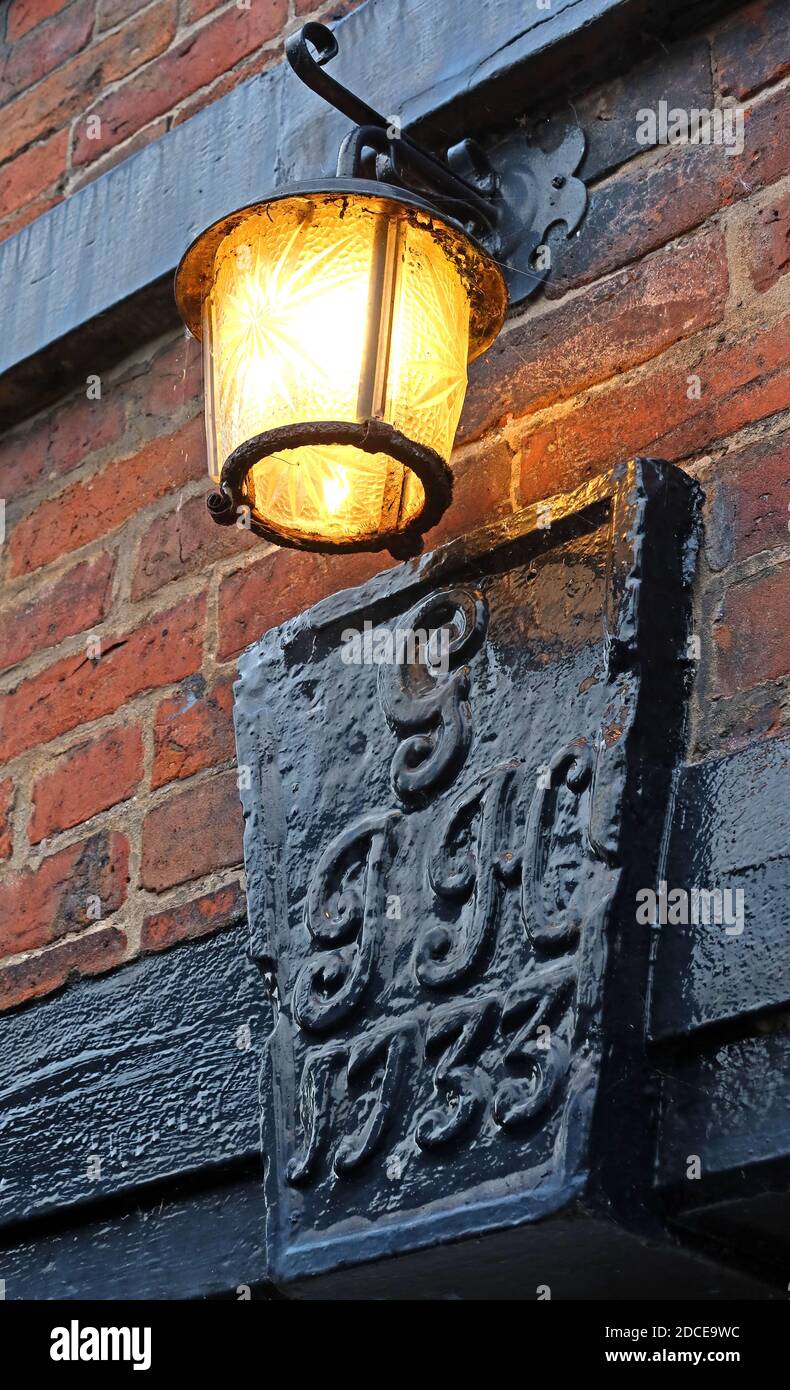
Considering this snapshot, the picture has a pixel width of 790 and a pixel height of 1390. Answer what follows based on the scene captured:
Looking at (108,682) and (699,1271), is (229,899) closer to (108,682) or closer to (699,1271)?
(108,682)

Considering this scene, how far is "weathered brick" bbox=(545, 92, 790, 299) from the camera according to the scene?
183cm

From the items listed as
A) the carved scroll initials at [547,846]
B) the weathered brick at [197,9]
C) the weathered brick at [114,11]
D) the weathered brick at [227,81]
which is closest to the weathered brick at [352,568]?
the carved scroll initials at [547,846]

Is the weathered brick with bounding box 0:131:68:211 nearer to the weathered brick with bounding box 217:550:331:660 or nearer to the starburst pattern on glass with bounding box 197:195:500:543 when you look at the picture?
the weathered brick with bounding box 217:550:331:660

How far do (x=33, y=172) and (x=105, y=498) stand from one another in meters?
0.66

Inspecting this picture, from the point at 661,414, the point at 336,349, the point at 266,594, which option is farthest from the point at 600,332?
the point at 266,594

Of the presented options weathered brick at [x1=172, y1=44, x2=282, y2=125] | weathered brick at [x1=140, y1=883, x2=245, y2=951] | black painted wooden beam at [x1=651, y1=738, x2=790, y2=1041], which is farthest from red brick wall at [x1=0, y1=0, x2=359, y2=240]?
black painted wooden beam at [x1=651, y1=738, x2=790, y2=1041]

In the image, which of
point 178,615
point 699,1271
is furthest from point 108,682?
point 699,1271

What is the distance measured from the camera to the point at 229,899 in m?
1.94

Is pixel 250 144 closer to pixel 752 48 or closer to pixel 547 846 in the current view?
pixel 752 48

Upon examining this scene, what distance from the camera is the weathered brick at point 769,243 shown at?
1.76 meters

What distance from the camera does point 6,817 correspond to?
7.49 feet

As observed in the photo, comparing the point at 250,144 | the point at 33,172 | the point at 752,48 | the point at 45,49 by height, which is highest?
the point at 45,49

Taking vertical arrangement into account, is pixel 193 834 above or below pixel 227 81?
below

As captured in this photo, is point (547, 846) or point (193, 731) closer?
point (547, 846)
